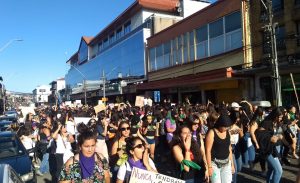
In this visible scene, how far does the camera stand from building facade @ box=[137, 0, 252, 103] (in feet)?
87.9

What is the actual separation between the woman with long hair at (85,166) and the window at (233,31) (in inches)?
928

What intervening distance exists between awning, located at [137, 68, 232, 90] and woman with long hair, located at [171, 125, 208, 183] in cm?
2079

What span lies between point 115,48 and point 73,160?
5531 cm

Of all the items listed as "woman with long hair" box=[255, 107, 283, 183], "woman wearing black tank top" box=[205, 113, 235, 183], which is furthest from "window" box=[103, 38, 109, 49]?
"woman wearing black tank top" box=[205, 113, 235, 183]

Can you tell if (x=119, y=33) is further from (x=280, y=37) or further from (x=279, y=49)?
(x=279, y=49)

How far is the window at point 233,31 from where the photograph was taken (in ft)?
88.1

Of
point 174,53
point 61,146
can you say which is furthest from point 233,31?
point 61,146

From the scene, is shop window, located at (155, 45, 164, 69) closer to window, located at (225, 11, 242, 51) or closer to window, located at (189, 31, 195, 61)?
→ window, located at (189, 31, 195, 61)

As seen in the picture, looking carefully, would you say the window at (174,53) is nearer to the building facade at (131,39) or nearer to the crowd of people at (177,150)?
the building facade at (131,39)

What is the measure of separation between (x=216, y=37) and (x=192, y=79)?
399 cm

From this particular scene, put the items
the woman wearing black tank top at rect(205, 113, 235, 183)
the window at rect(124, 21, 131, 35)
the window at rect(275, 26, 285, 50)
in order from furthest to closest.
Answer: the window at rect(124, 21, 131, 35)
the window at rect(275, 26, 285, 50)
the woman wearing black tank top at rect(205, 113, 235, 183)

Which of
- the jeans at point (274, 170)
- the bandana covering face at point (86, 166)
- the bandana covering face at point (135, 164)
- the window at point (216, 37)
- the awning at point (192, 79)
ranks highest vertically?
the window at point (216, 37)

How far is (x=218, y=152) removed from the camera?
20.2ft

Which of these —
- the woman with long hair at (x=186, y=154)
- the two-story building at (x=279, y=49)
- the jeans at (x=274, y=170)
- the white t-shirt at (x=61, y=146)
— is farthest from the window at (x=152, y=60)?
the woman with long hair at (x=186, y=154)
